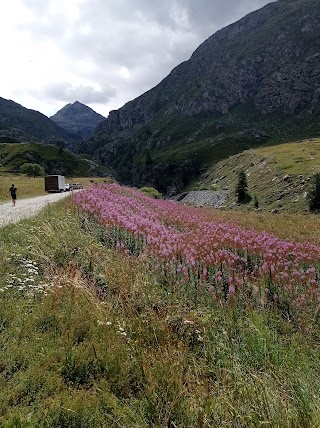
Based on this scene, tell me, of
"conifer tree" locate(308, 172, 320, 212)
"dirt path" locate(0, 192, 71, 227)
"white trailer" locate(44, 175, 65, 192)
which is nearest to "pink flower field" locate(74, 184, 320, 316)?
"dirt path" locate(0, 192, 71, 227)

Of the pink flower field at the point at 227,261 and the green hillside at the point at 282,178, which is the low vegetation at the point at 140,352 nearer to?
the pink flower field at the point at 227,261

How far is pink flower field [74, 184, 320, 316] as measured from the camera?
7668 millimetres

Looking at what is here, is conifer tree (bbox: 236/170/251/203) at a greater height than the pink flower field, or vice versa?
the pink flower field

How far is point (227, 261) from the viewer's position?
952cm

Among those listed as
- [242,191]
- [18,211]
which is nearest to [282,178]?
[242,191]

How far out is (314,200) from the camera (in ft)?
148

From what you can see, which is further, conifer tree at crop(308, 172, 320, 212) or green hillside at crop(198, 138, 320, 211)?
green hillside at crop(198, 138, 320, 211)

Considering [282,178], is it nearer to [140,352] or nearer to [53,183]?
[53,183]

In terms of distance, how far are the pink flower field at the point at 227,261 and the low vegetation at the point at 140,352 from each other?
0.87 feet

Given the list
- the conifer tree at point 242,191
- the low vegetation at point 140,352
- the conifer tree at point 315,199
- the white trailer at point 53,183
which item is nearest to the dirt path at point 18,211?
the low vegetation at point 140,352

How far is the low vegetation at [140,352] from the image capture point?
13.3ft

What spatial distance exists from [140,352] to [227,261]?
4.91m

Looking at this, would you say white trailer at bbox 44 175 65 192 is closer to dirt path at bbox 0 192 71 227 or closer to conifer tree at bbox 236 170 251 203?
dirt path at bbox 0 192 71 227

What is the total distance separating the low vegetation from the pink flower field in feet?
0.87
